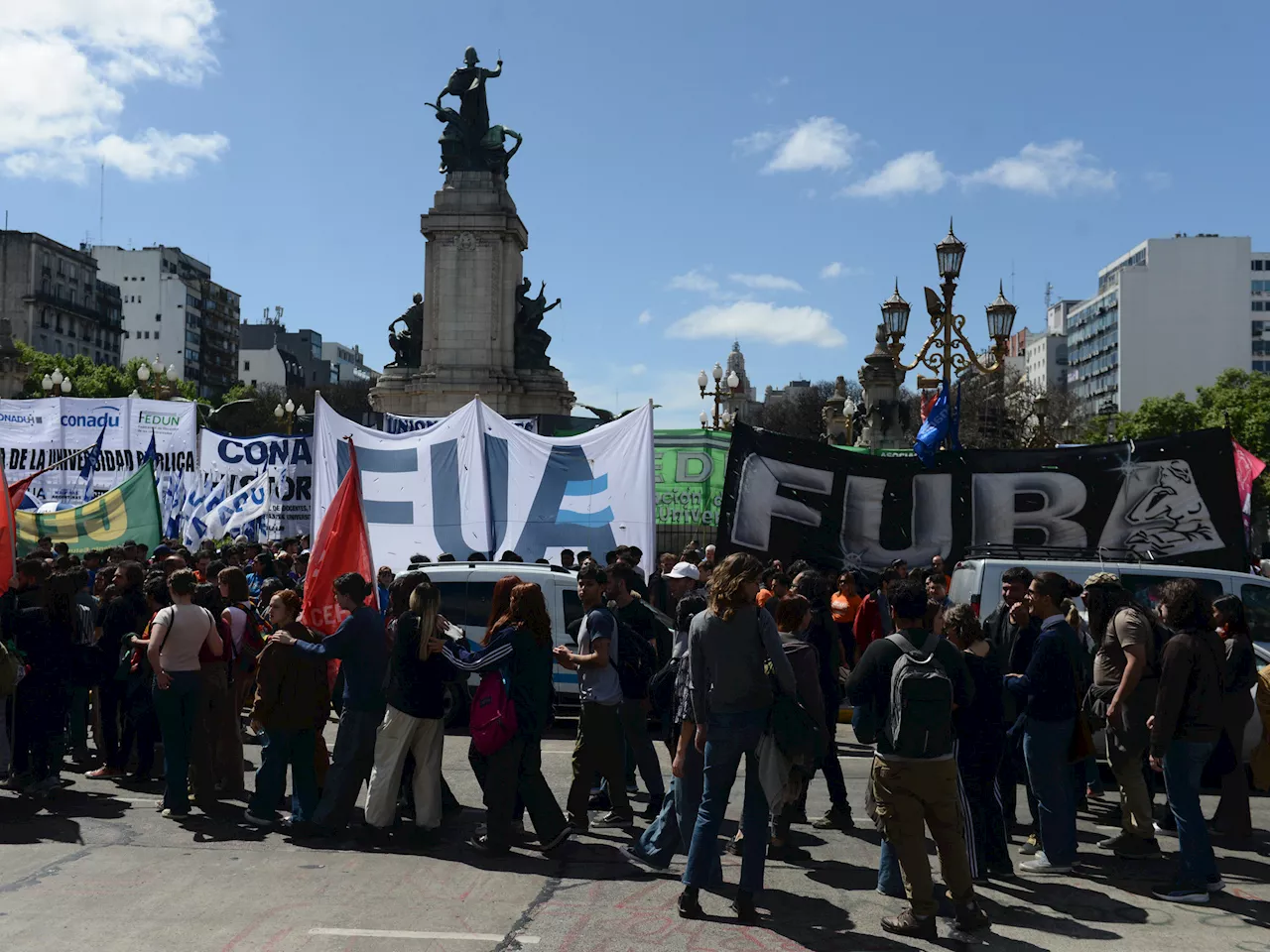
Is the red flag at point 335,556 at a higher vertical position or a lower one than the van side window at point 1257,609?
higher

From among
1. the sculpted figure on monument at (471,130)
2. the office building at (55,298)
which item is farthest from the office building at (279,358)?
the sculpted figure on monument at (471,130)

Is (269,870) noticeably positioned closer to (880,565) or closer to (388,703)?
(388,703)

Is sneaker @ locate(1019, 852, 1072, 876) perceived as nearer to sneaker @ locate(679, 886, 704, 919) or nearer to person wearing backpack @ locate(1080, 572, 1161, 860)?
person wearing backpack @ locate(1080, 572, 1161, 860)

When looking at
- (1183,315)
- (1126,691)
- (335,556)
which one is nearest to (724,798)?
(1126,691)

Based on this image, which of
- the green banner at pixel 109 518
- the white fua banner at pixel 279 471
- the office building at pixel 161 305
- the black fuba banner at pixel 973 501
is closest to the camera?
the black fuba banner at pixel 973 501

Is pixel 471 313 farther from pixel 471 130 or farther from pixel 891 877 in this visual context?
pixel 891 877

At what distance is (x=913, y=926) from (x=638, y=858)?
200 centimetres

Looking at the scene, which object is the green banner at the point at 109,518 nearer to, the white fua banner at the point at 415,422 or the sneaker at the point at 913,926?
the white fua banner at the point at 415,422

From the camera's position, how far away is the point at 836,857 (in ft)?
26.3

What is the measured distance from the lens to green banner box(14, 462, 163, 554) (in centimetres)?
1748

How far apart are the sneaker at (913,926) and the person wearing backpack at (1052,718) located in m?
1.50

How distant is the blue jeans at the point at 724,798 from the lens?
6.63 meters

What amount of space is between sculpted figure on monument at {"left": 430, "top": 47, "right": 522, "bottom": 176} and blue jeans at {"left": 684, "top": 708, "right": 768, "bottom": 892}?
37070 mm

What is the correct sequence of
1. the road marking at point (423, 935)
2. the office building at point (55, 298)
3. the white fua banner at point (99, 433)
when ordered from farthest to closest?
the office building at point (55, 298)
the white fua banner at point (99, 433)
the road marking at point (423, 935)
